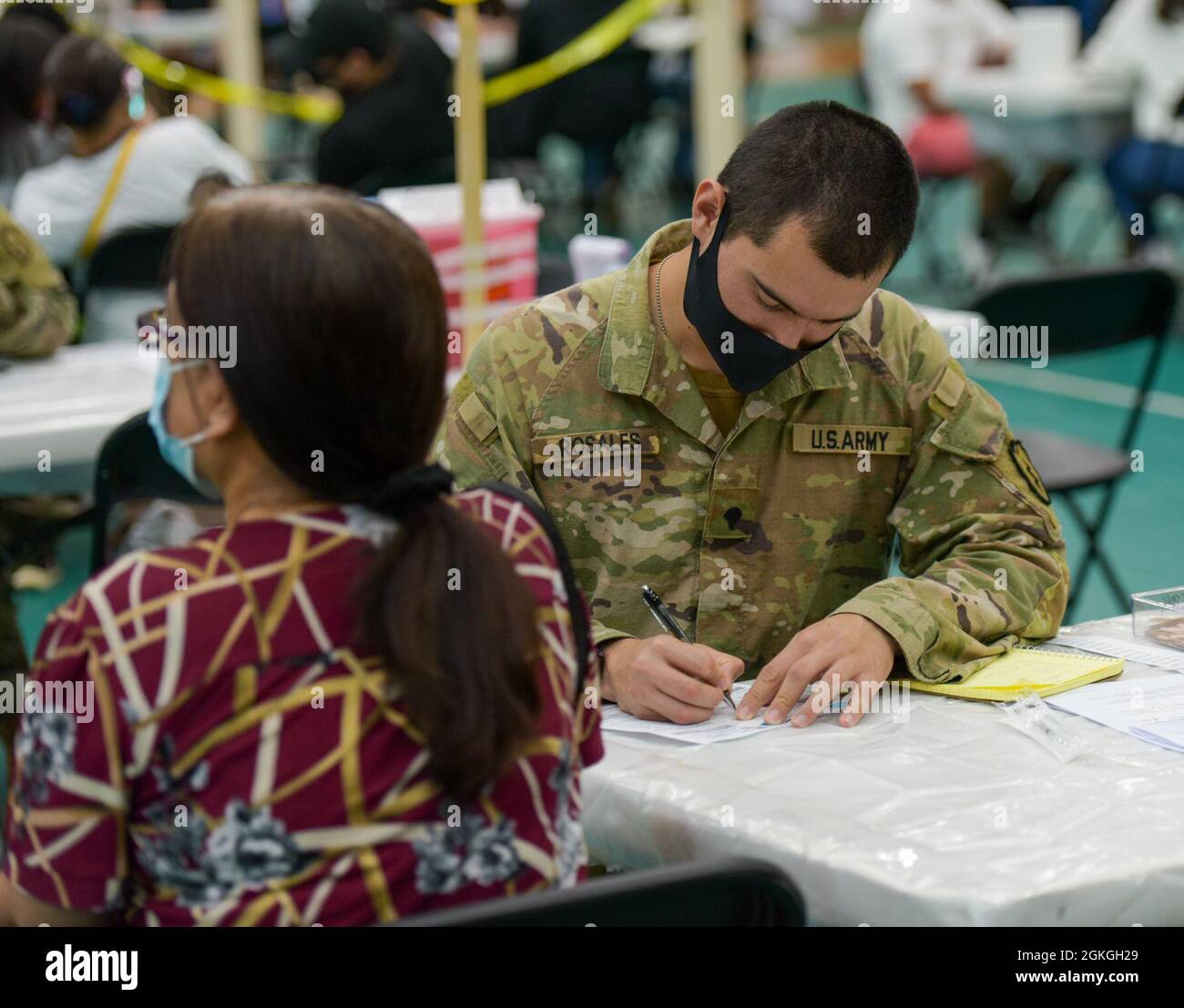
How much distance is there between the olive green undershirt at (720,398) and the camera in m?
2.00

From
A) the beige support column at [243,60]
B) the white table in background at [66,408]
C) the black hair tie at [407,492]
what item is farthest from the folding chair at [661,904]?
the beige support column at [243,60]

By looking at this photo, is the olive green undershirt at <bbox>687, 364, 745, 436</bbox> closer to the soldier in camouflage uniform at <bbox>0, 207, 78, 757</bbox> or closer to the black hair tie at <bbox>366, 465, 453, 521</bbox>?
the black hair tie at <bbox>366, 465, 453, 521</bbox>

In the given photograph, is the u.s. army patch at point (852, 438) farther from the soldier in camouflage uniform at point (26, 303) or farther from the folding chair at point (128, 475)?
the soldier in camouflage uniform at point (26, 303)

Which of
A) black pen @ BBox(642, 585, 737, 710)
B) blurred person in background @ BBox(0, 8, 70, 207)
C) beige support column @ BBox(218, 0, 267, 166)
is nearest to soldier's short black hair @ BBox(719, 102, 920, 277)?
black pen @ BBox(642, 585, 737, 710)

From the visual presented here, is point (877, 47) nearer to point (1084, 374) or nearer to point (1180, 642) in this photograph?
point (1084, 374)

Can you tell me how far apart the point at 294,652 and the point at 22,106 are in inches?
155

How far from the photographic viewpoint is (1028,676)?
70.1 inches


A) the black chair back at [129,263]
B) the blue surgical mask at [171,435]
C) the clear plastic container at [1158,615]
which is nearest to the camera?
the blue surgical mask at [171,435]

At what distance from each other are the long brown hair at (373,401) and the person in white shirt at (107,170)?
3000 mm

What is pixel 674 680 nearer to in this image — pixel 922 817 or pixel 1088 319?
pixel 922 817

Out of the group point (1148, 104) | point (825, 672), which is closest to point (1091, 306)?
point (825, 672)

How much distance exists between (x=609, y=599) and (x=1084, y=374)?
4845 millimetres

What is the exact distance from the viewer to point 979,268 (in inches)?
297

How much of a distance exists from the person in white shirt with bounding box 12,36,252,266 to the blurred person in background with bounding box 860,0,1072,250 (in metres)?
4.35
